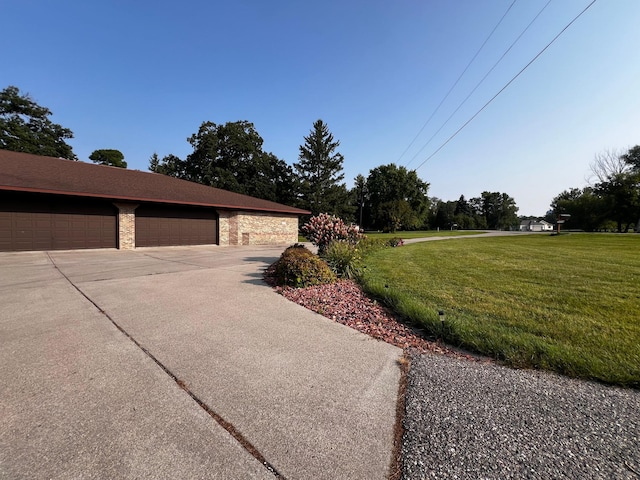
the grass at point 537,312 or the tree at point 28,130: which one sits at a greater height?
the tree at point 28,130

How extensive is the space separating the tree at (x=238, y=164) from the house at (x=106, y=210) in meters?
19.9

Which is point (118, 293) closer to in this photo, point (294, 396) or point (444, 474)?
point (294, 396)

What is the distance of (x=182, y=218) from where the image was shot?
16.4 meters

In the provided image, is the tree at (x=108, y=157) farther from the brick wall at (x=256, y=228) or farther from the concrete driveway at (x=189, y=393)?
the concrete driveway at (x=189, y=393)

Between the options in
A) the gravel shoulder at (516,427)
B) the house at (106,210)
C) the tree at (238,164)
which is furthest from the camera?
the tree at (238,164)

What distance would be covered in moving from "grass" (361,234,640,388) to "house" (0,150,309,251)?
1293cm

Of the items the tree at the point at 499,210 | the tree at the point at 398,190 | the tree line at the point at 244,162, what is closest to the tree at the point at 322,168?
the tree line at the point at 244,162

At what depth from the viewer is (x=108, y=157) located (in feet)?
146

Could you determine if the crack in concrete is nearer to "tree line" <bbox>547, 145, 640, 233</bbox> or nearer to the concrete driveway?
the concrete driveway

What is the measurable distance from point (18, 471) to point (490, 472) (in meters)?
2.55

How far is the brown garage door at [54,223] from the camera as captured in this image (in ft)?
38.2

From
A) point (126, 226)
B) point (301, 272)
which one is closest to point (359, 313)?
point (301, 272)

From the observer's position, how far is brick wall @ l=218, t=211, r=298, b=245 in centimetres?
1838

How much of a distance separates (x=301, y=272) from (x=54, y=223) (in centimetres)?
1323
